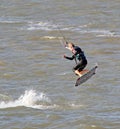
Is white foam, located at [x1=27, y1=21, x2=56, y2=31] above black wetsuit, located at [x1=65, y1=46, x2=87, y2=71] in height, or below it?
below

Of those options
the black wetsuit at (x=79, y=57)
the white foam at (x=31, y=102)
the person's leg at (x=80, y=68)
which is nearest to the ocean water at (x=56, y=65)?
the white foam at (x=31, y=102)

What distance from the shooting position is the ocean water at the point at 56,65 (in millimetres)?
34375

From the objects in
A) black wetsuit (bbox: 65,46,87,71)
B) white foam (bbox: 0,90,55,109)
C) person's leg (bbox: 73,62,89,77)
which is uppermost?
black wetsuit (bbox: 65,46,87,71)

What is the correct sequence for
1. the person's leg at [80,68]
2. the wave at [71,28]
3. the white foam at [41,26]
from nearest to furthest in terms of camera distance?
the person's leg at [80,68] < the wave at [71,28] < the white foam at [41,26]

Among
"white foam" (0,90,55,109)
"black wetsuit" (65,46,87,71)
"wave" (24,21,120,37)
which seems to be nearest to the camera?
"black wetsuit" (65,46,87,71)

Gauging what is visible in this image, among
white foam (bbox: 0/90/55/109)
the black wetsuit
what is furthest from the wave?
the black wetsuit

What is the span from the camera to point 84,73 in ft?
115

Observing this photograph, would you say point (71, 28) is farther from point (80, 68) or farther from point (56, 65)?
point (80, 68)

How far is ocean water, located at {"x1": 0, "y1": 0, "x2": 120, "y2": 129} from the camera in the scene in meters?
34.4

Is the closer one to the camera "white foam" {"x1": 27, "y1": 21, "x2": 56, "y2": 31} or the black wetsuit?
the black wetsuit

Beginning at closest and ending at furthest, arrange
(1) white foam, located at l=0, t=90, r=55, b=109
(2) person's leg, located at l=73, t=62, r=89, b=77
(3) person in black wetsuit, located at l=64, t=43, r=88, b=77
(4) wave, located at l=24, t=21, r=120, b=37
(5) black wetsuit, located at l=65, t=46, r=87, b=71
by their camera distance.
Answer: (3) person in black wetsuit, located at l=64, t=43, r=88, b=77 → (5) black wetsuit, located at l=65, t=46, r=87, b=71 → (2) person's leg, located at l=73, t=62, r=89, b=77 → (1) white foam, located at l=0, t=90, r=55, b=109 → (4) wave, located at l=24, t=21, r=120, b=37

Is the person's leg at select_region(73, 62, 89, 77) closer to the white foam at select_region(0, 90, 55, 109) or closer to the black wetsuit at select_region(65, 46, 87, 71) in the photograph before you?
the black wetsuit at select_region(65, 46, 87, 71)

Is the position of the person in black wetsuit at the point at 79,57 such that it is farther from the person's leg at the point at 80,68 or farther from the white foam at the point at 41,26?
the white foam at the point at 41,26

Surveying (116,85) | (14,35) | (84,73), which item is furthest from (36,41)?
(84,73)
